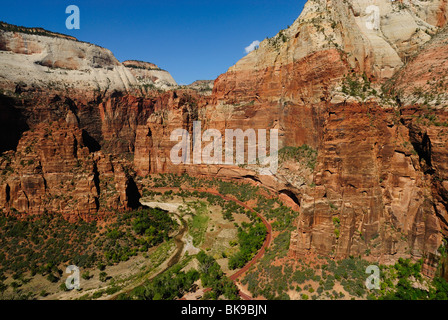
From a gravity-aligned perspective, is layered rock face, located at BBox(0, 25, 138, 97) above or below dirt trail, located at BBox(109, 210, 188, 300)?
above

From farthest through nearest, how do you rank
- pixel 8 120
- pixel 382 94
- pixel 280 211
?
pixel 8 120
pixel 280 211
pixel 382 94

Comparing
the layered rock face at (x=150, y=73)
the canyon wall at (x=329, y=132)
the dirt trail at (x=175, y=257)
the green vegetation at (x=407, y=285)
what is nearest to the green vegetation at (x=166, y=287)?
the dirt trail at (x=175, y=257)

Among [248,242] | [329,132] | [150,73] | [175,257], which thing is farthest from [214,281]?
[150,73]

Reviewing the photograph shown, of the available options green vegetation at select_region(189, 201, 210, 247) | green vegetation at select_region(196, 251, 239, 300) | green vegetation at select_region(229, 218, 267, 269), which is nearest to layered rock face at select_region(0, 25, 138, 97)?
green vegetation at select_region(189, 201, 210, 247)

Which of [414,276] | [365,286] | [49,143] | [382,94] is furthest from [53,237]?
[382,94]

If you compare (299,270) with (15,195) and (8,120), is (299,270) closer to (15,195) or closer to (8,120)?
(15,195)

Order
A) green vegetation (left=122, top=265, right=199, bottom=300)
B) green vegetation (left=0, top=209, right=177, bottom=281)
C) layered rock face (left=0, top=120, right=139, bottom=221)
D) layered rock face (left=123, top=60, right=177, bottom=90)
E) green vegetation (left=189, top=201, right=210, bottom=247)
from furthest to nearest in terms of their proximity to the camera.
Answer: layered rock face (left=123, top=60, right=177, bottom=90) < green vegetation (left=189, top=201, right=210, bottom=247) < layered rock face (left=0, top=120, right=139, bottom=221) < green vegetation (left=0, top=209, right=177, bottom=281) < green vegetation (left=122, top=265, right=199, bottom=300)

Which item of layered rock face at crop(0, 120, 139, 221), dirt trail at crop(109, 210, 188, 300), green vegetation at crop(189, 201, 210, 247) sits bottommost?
dirt trail at crop(109, 210, 188, 300)

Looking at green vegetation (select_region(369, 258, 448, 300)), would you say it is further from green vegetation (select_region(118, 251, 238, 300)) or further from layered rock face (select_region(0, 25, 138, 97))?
layered rock face (select_region(0, 25, 138, 97))

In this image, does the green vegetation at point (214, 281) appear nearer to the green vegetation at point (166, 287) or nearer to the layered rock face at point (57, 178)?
the green vegetation at point (166, 287)

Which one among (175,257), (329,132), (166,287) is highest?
(329,132)

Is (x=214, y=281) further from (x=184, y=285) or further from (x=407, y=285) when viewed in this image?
(x=407, y=285)
